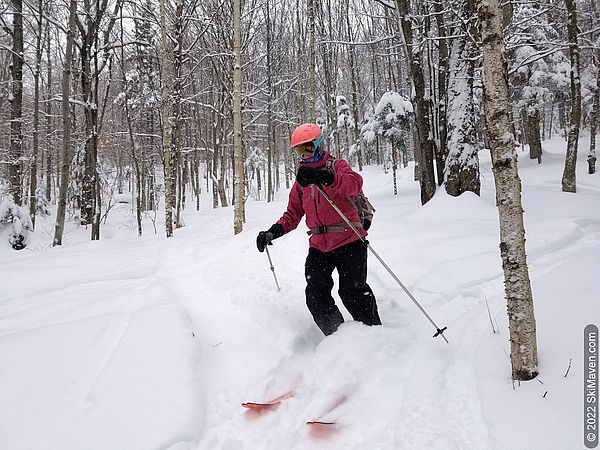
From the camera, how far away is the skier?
145 inches

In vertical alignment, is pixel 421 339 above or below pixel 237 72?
below

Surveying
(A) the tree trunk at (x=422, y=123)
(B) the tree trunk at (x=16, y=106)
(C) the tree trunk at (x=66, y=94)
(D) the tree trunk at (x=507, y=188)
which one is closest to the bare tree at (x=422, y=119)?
(A) the tree trunk at (x=422, y=123)

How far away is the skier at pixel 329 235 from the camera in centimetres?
368

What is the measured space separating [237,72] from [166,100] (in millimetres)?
3084

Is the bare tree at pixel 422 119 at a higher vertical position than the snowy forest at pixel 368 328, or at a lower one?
higher

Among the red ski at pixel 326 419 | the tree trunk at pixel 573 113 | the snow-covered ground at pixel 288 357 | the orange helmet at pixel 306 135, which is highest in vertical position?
the tree trunk at pixel 573 113

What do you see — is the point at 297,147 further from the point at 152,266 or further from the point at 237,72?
the point at 237,72

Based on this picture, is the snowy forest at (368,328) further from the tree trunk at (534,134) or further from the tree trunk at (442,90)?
the tree trunk at (534,134)

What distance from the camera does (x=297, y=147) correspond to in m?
3.73

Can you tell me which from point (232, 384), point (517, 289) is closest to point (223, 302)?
point (232, 384)

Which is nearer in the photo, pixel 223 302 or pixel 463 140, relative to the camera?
pixel 223 302

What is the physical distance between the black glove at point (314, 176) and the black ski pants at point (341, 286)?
2.31ft

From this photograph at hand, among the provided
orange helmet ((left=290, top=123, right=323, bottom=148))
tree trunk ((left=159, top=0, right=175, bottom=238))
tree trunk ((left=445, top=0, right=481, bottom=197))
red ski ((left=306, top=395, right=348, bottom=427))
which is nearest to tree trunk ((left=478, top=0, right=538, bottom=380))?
red ski ((left=306, top=395, right=348, bottom=427))

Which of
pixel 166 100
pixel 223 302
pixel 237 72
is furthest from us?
pixel 166 100
